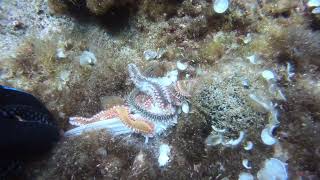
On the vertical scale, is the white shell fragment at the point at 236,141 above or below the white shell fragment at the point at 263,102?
below

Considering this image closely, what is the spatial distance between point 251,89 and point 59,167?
8.16ft

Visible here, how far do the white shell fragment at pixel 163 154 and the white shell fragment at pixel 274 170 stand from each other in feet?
3.57

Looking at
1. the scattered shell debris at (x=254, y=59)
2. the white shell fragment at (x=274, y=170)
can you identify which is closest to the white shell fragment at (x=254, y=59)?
the scattered shell debris at (x=254, y=59)

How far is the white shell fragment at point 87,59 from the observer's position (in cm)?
429

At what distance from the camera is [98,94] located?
4270 millimetres

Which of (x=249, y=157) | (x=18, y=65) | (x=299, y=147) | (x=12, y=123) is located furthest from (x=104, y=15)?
(x=299, y=147)

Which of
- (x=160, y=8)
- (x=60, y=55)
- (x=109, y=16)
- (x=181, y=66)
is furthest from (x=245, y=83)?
(x=60, y=55)

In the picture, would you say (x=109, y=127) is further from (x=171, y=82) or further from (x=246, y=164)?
(x=246, y=164)

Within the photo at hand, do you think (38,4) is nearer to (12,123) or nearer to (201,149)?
(12,123)

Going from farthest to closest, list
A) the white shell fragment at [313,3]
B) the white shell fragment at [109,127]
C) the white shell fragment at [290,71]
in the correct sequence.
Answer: the white shell fragment at [109,127], the white shell fragment at [313,3], the white shell fragment at [290,71]

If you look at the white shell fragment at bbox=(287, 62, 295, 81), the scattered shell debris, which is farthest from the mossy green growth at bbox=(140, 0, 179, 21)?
the white shell fragment at bbox=(287, 62, 295, 81)

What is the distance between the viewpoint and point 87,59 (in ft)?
14.1

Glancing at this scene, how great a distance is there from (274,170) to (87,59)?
2715 millimetres

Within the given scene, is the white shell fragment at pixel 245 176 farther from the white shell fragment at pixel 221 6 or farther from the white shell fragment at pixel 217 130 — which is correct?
the white shell fragment at pixel 221 6
